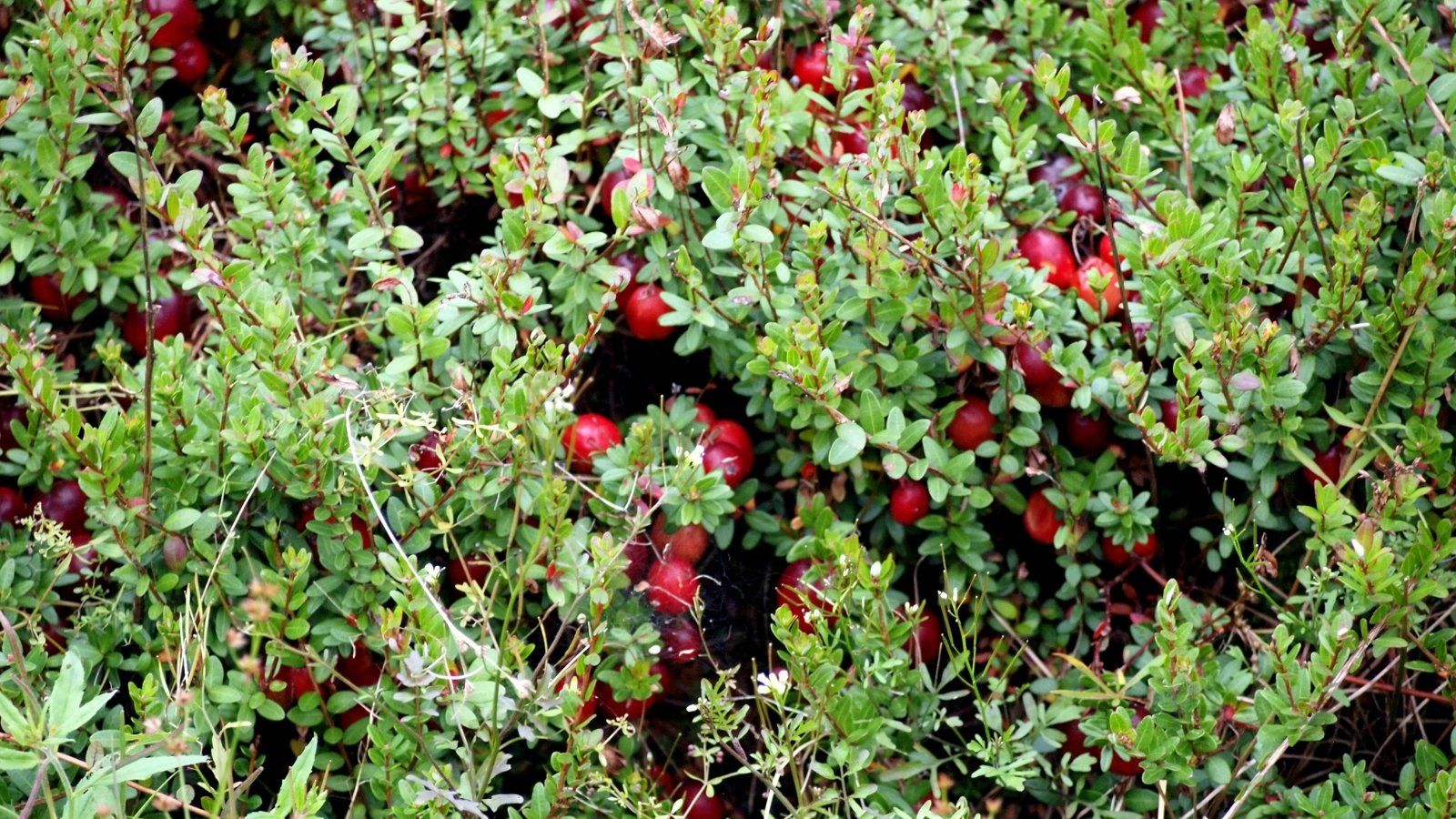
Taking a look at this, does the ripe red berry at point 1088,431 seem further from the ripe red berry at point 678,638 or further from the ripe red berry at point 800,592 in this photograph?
the ripe red berry at point 678,638

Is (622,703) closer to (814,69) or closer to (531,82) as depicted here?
(531,82)

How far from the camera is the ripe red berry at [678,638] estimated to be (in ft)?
6.69

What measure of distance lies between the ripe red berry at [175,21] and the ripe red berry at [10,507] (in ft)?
3.12

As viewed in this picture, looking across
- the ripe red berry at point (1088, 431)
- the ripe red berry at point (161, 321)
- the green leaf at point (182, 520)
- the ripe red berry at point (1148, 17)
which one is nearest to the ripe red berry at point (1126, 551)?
the ripe red berry at point (1088, 431)

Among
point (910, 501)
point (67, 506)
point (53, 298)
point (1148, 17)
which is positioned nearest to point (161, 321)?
point (53, 298)

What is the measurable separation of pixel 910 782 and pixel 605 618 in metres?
0.53

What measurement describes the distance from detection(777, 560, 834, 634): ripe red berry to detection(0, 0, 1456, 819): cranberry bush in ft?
0.07

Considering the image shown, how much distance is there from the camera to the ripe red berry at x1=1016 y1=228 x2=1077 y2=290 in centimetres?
217

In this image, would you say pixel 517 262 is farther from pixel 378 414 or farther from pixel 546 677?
pixel 546 677

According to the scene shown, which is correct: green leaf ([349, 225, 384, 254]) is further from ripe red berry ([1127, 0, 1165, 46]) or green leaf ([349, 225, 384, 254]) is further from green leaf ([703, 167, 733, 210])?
ripe red berry ([1127, 0, 1165, 46])

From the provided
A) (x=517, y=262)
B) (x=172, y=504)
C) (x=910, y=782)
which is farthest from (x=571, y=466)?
(x=910, y=782)

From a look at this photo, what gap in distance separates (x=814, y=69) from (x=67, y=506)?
1475 millimetres

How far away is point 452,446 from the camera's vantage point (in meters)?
1.82

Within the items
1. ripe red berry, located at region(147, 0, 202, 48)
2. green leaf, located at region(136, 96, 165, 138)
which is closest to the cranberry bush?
green leaf, located at region(136, 96, 165, 138)
